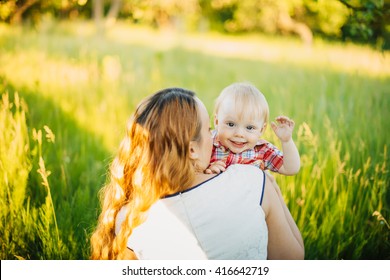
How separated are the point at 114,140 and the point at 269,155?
1.70m

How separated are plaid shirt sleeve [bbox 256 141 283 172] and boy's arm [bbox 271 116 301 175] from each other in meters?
0.06

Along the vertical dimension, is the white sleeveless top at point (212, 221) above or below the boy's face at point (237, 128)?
below

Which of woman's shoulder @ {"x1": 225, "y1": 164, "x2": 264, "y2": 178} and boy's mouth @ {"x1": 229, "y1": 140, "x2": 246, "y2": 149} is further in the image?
boy's mouth @ {"x1": 229, "y1": 140, "x2": 246, "y2": 149}

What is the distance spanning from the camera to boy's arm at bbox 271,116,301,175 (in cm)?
193

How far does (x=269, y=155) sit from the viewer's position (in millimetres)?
2107

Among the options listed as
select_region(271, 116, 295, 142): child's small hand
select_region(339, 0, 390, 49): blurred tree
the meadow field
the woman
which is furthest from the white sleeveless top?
select_region(339, 0, 390, 49): blurred tree

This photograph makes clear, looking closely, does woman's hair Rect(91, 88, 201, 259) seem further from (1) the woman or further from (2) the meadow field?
(2) the meadow field

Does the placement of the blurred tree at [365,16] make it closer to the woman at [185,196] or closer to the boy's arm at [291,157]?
the boy's arm at [291,157]

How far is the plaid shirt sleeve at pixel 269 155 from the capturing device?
208 centimetres

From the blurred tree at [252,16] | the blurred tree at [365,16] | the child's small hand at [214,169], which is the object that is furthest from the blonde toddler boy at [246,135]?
the blurred tree at [252,16]

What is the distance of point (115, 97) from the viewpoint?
4176 millimetres

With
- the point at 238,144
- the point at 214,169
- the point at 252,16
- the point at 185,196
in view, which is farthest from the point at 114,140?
the point at 252,16
